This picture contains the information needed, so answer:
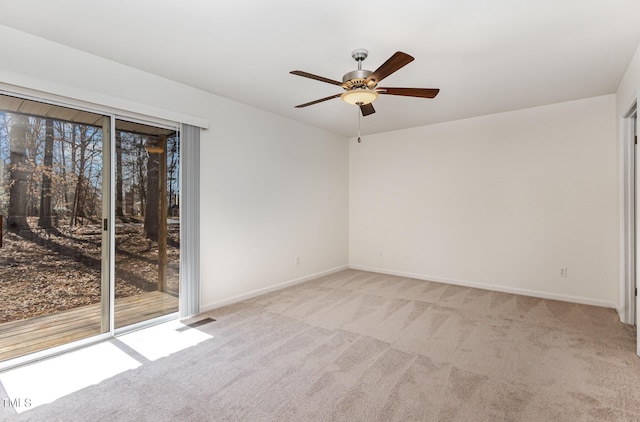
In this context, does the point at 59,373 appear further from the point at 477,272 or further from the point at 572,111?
the point at 572,111

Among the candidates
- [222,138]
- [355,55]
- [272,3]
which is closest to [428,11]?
[355,55]

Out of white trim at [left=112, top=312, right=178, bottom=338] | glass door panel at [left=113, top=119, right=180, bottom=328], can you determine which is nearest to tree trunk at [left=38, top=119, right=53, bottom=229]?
glass door panel at [left=113, top=119, right=180, bottom=328]

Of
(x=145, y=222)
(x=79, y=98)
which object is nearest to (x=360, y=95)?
(x=79, y=98)

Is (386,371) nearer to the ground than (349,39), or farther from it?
nearer to the ground

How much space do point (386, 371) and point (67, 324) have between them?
9.14 ft

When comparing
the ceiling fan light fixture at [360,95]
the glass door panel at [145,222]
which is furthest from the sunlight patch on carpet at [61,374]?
the ceiling fan light fixture at [360,95]

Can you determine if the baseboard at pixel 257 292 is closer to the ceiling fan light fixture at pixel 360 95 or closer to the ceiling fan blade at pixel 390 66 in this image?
the ceiling fan light fixture at pixel 360 95

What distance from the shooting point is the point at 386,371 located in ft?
7.84

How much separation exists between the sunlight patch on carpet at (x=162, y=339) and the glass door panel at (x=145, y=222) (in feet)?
0.69

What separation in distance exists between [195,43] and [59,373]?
9.12 ft

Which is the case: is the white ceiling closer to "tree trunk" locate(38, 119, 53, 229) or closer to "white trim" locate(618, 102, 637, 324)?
"white trim" locate(618, 102, 637, 324)

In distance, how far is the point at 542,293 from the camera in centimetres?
428

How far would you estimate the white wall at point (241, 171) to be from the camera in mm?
2686

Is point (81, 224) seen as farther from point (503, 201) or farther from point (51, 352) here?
point (503, 201)
